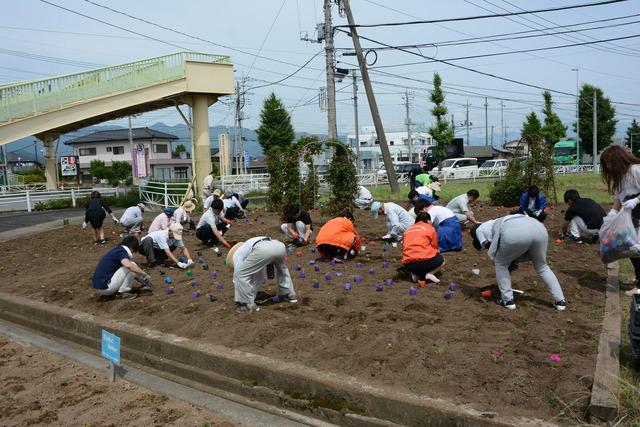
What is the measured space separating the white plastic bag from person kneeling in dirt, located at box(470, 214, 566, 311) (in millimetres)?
690

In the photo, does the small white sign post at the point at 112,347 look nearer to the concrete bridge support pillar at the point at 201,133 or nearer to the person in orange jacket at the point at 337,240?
the person in orange jacket at the point at 337,240

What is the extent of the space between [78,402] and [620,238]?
586 cm

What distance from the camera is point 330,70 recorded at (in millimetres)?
20938

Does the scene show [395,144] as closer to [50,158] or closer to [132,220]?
[50,158]

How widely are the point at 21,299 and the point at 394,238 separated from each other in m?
6.73

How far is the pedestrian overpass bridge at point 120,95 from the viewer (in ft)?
73.0

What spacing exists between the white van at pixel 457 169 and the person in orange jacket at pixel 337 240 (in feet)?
85.7

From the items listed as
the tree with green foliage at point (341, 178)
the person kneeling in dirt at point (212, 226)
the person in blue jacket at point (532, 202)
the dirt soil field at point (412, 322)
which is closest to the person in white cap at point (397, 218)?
the dirt soil field at point (412, 322)

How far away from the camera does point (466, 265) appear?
8625 millimetres

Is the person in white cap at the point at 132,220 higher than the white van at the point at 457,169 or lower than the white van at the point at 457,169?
lower

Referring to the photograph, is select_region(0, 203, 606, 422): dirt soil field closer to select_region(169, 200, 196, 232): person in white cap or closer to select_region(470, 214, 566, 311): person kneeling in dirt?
select_region(470, 214, 566, 311): person kneeling in dirt

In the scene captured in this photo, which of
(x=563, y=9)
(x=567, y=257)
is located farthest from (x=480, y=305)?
(x=563, y=9)

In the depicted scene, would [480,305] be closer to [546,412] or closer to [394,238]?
[546,412]

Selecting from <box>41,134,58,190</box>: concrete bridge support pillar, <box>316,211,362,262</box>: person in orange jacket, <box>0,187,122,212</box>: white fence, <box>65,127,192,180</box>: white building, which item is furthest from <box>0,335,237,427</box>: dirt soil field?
<box>65,127,192,180</box>: white building
